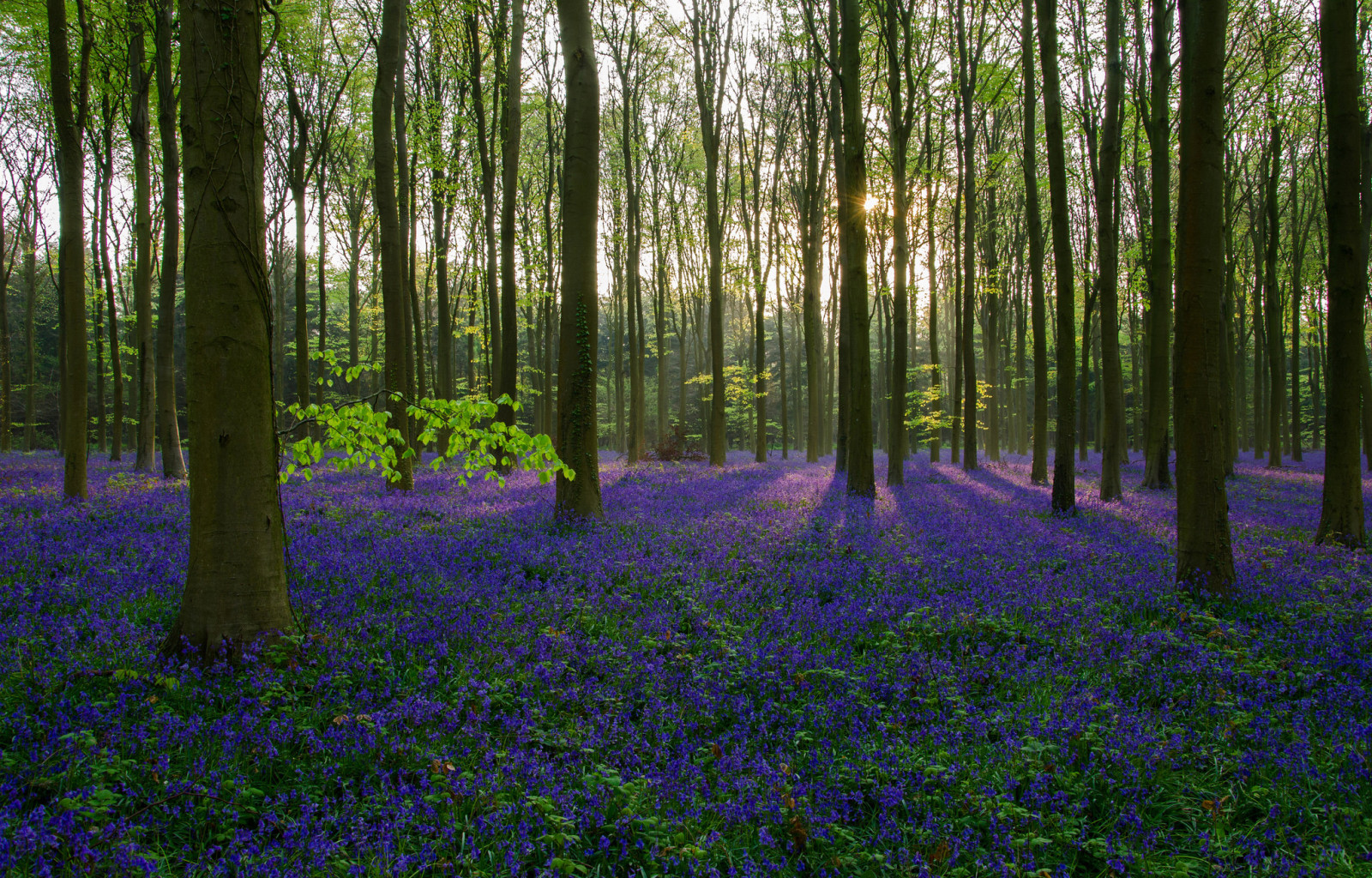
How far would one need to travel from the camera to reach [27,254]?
97.2ft

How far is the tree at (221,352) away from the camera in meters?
3.93

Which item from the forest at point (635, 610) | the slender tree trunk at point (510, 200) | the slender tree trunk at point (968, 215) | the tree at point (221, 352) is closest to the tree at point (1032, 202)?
the forest at point (635, 610)

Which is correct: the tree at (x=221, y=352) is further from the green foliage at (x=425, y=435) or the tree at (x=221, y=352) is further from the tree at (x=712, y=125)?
the tree at (x=712, y=125)

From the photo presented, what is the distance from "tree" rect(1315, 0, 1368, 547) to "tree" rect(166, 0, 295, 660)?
11899 millimetres

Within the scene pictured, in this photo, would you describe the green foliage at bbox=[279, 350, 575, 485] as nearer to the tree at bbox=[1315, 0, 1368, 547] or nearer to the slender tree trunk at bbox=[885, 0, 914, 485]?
the tree at bbox=[1315, 0, 1368, 547]

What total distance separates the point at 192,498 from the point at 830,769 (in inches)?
166

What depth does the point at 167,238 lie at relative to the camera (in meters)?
13.5

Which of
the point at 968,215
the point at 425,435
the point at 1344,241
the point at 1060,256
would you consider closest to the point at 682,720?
the point at 425,435

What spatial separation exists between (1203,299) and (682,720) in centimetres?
691

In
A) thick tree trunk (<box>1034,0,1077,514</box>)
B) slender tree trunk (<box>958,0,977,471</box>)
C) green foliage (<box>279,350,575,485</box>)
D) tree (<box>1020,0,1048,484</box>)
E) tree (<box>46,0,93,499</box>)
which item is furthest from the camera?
slender tree trunk (<box>958,0,977,471</box>)

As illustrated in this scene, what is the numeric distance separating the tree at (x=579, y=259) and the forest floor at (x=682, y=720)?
2.19m

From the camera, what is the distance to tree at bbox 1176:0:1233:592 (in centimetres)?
645

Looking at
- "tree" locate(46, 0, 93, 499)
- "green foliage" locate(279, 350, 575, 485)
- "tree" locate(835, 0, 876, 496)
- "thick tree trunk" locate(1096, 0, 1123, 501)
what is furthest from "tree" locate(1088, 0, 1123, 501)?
"tree" locate(46, 0, 93, 499)

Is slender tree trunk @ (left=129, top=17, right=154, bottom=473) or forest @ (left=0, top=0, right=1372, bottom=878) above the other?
slender tree trunk @ (left=129, top=17, right=154, bottom=473)
